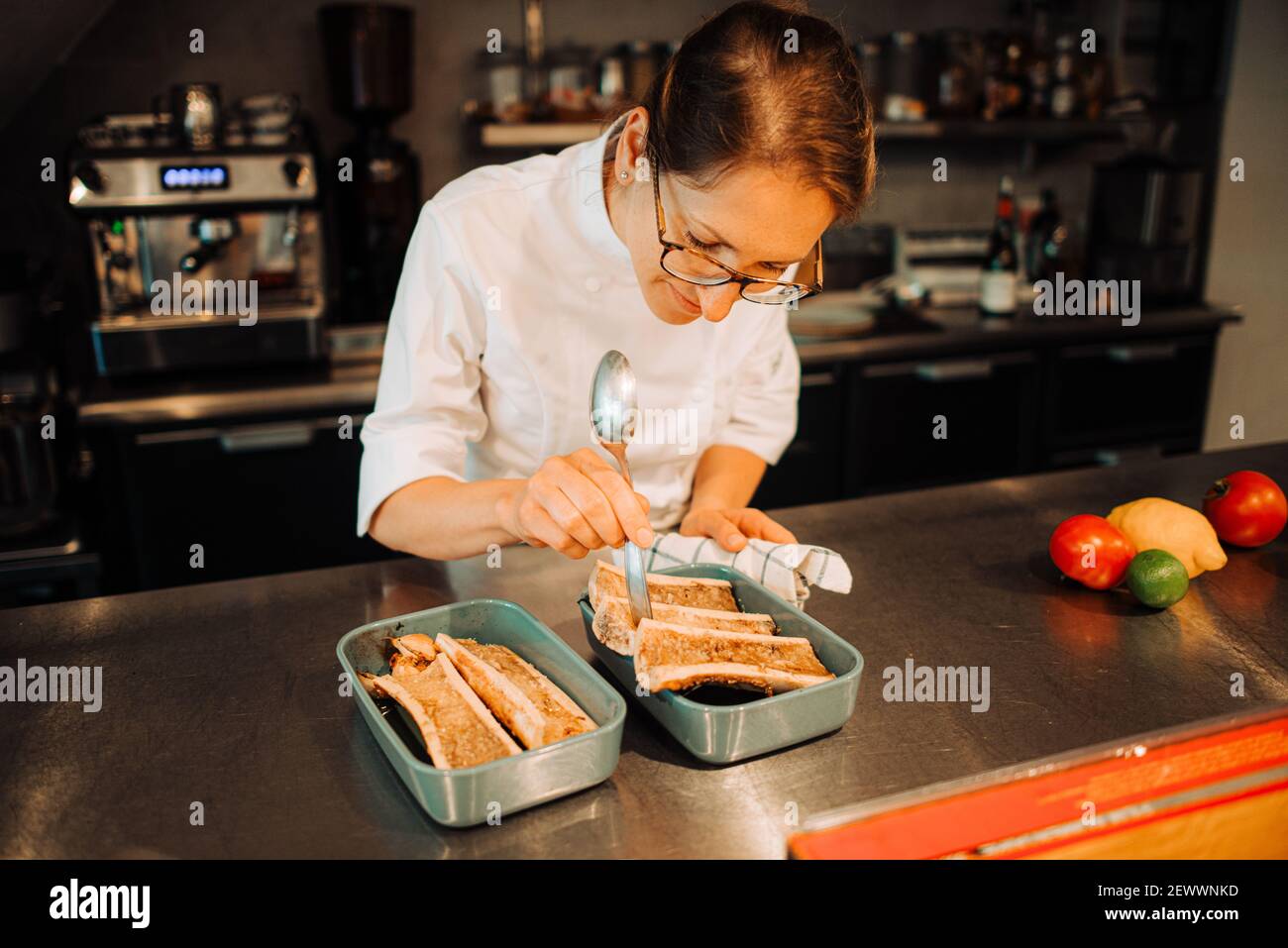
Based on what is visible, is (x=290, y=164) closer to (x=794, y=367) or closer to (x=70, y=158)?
(x=70, y=158)

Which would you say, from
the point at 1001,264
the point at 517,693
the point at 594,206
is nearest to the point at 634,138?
the point at 594,206

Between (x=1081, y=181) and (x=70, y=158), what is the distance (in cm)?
344

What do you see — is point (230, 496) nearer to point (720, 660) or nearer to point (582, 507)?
point (582, 507)

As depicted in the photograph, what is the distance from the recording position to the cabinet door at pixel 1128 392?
338cm

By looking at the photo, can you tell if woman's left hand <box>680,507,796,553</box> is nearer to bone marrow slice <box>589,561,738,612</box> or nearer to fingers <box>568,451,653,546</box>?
bone marrow slice <box>589,561,738,612</box>

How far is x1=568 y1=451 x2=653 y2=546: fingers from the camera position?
108cm

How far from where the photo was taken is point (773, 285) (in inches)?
50.0

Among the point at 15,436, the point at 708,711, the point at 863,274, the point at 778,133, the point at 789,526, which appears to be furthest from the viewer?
the point at 863,274

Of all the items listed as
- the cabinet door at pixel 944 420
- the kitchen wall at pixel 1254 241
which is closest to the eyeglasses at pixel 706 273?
the cabinet door at pixel 944 420

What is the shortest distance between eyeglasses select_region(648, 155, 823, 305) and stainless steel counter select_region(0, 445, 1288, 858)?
0.42 meters

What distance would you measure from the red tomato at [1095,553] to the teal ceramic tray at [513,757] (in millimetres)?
752

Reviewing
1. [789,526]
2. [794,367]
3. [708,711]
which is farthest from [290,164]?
[708,711]

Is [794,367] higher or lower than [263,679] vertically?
higher

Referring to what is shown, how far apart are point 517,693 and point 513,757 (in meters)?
0.10
